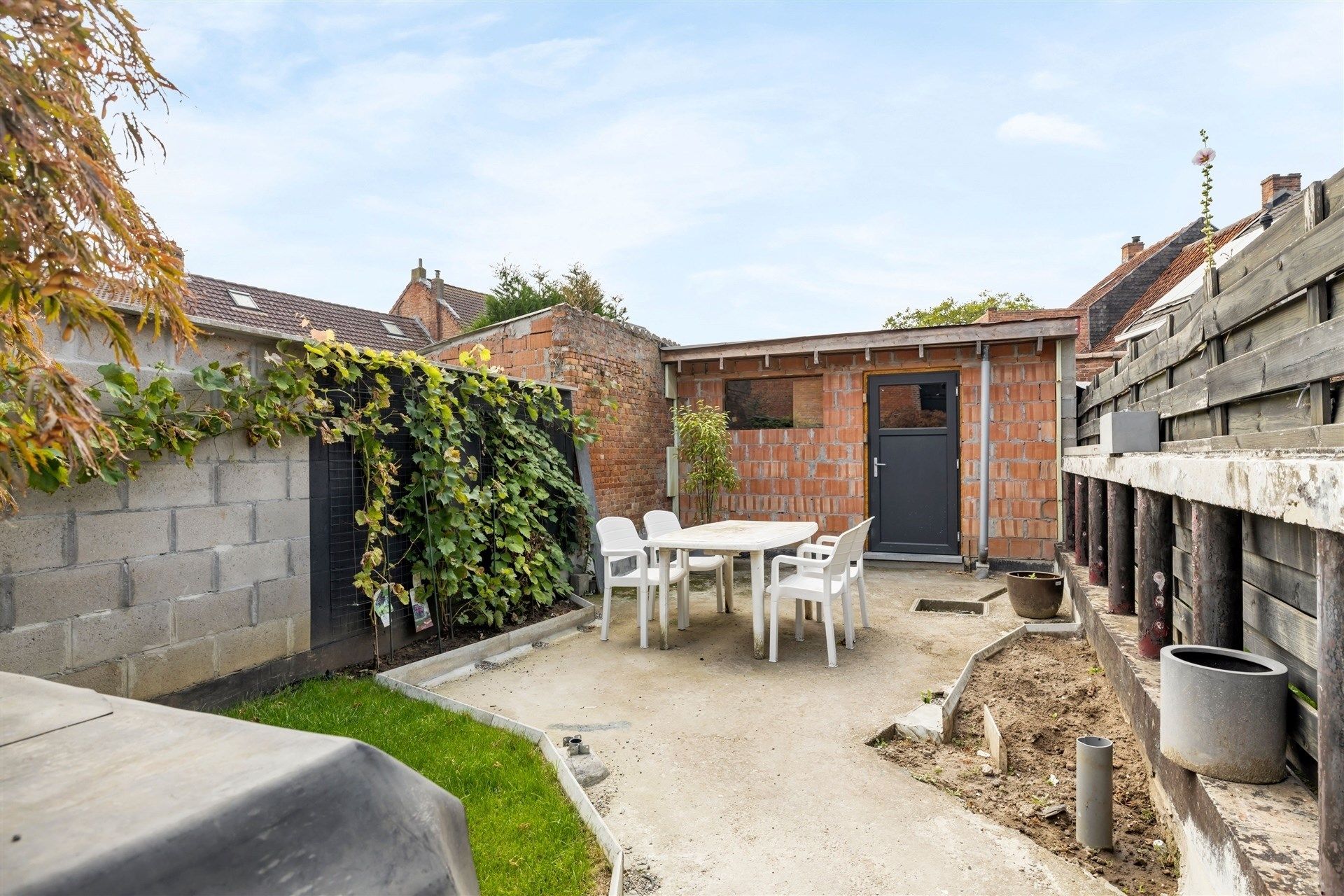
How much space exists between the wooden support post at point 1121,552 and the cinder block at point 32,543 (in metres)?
5.05

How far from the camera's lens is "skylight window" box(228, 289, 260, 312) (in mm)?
14273

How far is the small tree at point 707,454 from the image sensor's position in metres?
8.40

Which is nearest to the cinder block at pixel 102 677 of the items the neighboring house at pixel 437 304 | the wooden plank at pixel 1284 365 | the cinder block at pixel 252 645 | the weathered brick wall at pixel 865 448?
the cinder block at pixel 252 645

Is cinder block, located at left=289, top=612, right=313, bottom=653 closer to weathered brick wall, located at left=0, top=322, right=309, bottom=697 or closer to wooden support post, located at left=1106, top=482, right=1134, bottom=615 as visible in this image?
weathered brick wall, located at left=0, top=322, right=309, bottom=697

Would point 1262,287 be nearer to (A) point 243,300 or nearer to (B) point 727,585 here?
(B) point 727,585

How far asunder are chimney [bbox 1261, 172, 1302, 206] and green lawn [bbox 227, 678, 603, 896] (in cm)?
2124

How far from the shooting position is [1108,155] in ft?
23.0

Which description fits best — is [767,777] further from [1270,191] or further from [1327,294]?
[1270,191]

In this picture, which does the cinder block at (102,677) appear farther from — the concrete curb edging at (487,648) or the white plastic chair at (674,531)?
the white plastic chair at (674,531)

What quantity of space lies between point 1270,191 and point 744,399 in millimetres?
16358

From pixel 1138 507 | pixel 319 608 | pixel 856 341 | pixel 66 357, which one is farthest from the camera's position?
pixel 856 341

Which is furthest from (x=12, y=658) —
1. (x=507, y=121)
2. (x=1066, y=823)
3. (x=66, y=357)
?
(x=507, y=121)

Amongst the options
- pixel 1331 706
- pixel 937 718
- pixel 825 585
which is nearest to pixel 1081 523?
pixel 825 585

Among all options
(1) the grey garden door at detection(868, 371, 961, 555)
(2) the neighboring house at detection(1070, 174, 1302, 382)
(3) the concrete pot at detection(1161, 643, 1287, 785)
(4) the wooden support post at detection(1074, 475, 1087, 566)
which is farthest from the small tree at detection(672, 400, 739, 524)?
(2) the neighboring house at detection(1070, 174, 1302, 382)
